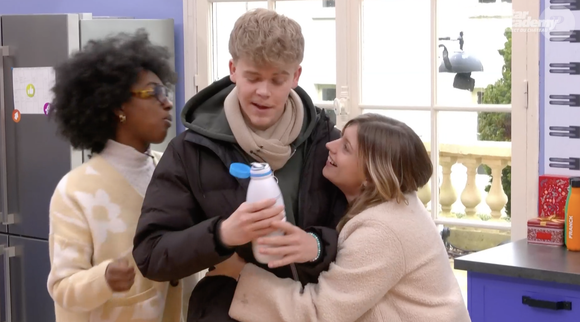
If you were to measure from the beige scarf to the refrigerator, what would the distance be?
2.06 m


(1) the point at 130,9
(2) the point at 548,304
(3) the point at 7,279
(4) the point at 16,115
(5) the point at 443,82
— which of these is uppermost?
(1) the point at 130,9

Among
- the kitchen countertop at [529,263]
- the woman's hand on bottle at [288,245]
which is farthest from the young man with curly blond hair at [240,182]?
the kitchen countertop at [529,263]

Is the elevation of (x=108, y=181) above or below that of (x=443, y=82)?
below

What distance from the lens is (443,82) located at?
329 centimetres

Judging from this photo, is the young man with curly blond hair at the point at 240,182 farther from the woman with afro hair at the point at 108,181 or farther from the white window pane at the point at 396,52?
the white window pane at the point at 396,52

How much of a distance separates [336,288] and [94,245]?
23.4 inches

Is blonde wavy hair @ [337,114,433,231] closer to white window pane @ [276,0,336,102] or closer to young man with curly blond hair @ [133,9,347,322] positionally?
young man with curly blond hair @ [133,9,347,322]

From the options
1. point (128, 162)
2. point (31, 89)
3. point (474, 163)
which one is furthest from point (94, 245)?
point (31, 89)

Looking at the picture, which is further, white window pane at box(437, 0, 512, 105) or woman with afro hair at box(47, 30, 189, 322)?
white window pane at box(437, 0, 512, 105)

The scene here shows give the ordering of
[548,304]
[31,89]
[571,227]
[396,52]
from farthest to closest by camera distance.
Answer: [31,89] < [396,52] < [571,227] < [548,304]

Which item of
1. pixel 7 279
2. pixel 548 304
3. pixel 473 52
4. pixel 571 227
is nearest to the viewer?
pixel 548 304

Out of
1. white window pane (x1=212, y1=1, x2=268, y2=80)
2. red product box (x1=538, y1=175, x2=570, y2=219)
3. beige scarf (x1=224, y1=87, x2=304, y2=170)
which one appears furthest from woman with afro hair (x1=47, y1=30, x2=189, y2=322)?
white window pane (x1=212, y1=1, x2=268, y2=80)

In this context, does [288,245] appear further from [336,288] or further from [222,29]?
[222,29]

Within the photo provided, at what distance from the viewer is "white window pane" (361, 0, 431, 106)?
333cm
